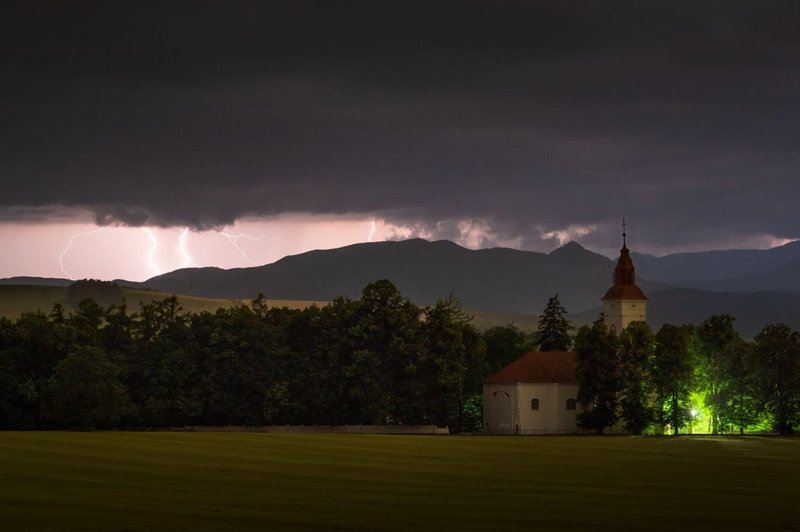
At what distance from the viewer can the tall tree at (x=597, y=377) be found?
134750mm

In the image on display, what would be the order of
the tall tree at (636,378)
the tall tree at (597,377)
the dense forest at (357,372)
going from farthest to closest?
the tall tree at (597,377) < the tall tree at (636,378) < the dense forest at (357,372)

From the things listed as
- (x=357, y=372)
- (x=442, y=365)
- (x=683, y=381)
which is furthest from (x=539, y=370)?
(x=357, y=372)

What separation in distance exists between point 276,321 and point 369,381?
1712cm

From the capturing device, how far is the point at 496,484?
57.2 meters

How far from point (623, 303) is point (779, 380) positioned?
3546 centimetres

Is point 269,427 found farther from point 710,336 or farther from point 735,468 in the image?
point 735,468

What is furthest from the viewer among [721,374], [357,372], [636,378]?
[721,374]

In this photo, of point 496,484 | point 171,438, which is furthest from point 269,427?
point 496,484

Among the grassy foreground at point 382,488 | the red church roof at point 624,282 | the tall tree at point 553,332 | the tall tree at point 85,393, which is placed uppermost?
the red church roof at point 624,282

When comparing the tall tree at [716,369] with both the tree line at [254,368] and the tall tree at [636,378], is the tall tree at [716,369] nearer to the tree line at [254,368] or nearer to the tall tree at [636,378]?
the tall tree at [636,378]

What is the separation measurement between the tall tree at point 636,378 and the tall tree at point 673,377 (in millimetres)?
967

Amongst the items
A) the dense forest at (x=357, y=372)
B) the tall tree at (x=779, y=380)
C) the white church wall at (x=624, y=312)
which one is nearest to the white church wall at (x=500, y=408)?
the dense forest at (x=357, y=372)

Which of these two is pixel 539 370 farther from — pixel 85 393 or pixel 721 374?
pixel 85 393

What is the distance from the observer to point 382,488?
54.2 meters
